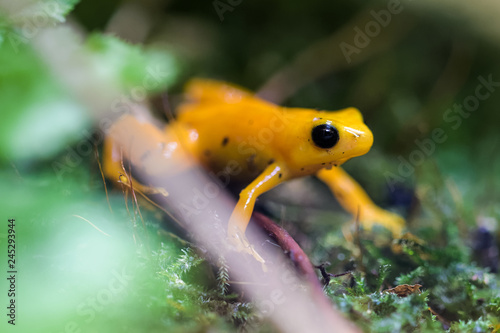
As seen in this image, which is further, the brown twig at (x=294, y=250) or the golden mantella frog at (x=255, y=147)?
the golden mantella frog at (x=255, y=147)

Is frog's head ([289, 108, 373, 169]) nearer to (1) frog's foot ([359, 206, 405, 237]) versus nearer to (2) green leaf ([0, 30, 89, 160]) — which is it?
(1) frog's foot ([359, 206, 405, 237])

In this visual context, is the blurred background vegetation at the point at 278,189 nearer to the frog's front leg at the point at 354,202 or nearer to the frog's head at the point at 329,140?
the frog's front leg at the point at 354,202

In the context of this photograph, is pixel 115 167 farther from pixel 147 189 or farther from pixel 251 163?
pixel 251 163

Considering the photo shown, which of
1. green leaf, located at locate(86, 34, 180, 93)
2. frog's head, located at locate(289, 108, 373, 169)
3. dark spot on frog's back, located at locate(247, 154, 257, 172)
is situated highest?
frog's head, located at locate(289, 108, 373, 169)


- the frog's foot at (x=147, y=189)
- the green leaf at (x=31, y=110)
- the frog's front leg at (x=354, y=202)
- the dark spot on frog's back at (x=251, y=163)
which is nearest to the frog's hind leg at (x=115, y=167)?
the frog's foot at (x=147, y=189)

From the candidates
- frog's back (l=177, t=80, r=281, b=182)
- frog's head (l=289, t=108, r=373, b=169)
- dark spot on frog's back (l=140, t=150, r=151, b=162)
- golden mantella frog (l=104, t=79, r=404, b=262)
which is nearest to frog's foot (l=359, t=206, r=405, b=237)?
golden mantella frog (l=104, t=79, r=404, b=262)

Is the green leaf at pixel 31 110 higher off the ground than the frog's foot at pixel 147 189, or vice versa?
the green leaf at pixel 31 110

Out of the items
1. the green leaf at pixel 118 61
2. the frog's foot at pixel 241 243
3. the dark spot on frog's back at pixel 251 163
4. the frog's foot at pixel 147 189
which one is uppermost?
the green leaf at pixel 118 61

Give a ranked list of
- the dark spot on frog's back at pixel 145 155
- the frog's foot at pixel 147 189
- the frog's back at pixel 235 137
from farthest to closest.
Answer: the dark spot on frog's back at pixel 145 155, the frog's back at pixel 235 137, the frog's foot at pixel 147 189
